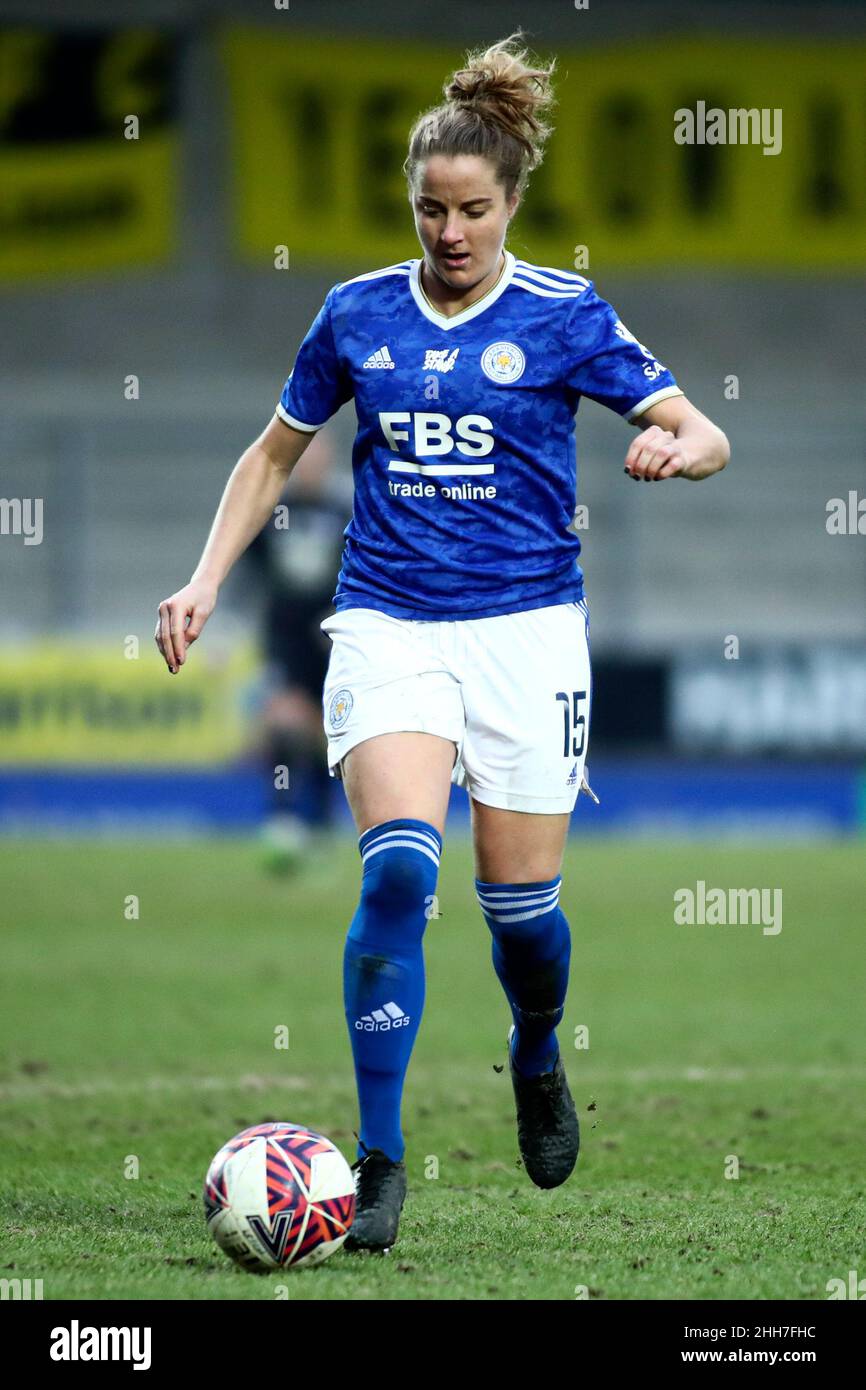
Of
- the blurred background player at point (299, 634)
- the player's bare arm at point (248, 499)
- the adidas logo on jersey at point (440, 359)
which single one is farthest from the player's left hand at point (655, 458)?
the blurred background player at point (299, 634)

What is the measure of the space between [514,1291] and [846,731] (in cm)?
1286

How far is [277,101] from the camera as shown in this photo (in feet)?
66.4

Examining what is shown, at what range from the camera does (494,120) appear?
4391mm

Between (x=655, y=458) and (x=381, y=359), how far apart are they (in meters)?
0.70

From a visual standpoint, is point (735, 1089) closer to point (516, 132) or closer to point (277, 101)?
point (516, 132)

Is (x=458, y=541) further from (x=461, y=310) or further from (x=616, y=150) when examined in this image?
(x=616, y=150)

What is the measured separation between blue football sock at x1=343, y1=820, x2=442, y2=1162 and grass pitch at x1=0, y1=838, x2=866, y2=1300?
0.28 metres

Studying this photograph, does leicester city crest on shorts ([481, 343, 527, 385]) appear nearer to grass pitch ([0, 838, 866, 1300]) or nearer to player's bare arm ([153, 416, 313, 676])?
player's bare arm ([153, 416, 313, 676])

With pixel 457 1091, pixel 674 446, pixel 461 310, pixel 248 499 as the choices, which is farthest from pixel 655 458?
pixel 457 1091

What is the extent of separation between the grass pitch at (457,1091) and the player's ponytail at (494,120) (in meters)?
2.21

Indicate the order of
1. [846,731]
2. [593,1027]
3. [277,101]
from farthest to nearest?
[277,101] → [846,731] → [593,1027]

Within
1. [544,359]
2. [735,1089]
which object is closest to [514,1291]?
[544,359]

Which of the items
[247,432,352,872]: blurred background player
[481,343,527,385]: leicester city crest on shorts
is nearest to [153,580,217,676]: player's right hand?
[481,343,527,385]: leicester city crest on shorts

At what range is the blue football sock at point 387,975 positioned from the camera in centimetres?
423
